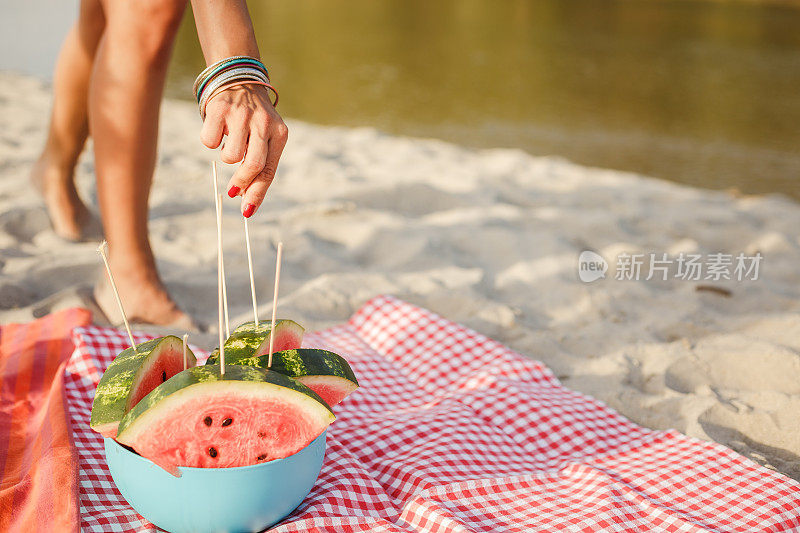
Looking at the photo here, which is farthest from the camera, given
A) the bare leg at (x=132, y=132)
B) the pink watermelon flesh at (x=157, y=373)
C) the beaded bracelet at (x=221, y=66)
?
the bare leg at (x=132, y=132)

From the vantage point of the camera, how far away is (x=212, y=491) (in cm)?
117

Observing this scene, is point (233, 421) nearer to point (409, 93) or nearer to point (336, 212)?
point (336, 212)

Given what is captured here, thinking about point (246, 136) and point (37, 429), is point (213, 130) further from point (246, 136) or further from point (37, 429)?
point (37, 429)

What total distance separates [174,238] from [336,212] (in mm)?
740

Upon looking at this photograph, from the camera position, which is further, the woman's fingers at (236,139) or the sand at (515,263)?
the sand at (515,263)

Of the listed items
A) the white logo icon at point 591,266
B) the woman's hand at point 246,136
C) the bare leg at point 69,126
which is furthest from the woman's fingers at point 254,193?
the white logo icon at point 591,266

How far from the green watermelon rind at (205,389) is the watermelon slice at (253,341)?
136 mm

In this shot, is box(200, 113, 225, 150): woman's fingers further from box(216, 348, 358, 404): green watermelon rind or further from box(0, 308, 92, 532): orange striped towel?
box(0, 308, 92, 532): orange striped towel

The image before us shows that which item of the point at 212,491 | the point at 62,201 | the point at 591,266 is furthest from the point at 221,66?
the point at 591,266

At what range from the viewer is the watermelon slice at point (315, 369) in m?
1.29

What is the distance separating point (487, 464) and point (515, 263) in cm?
136

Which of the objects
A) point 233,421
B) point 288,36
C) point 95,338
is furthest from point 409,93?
point 233,421

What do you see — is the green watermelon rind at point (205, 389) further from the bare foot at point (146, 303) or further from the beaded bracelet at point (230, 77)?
the bare foot at point (146, 303)

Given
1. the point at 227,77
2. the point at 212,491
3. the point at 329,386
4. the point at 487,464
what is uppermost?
the point at 227,77
